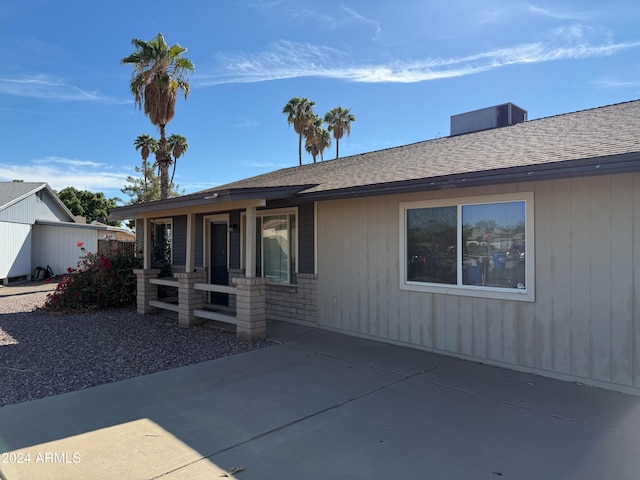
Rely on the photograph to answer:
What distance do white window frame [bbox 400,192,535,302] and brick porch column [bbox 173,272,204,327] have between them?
448cm

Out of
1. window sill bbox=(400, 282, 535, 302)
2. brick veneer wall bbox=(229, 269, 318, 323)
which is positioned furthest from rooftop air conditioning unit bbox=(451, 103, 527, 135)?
brick veneer wall bbox=(229, 269, 318, 323)

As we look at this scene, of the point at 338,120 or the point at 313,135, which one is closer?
the point at 313,135

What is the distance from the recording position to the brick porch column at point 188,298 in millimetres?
8555

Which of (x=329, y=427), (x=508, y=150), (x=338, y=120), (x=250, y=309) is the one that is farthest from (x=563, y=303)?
(x=338, y=120)

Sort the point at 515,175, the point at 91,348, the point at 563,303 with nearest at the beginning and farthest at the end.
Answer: the point at 515,175 → the point at 563,303 → the point at 91,348

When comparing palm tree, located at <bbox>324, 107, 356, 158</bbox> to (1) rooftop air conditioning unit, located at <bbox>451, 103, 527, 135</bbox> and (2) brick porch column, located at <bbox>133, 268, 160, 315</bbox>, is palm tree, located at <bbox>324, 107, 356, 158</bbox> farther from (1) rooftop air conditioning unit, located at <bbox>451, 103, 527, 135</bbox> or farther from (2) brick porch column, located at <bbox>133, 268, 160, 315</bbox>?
(2) brick porch column, located at <bbox>133, 268, 160, 315</bbox>

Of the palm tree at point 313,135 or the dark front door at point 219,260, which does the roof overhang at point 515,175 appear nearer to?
the dark front door at point 219,260

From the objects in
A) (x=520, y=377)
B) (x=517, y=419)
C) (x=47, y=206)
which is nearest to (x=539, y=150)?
(x=520, y=377)

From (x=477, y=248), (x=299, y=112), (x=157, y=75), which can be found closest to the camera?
(x=477, y=248)

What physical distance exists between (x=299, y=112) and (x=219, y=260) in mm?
22424

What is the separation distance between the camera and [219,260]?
1105cm

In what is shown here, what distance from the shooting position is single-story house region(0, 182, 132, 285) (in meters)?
19.3

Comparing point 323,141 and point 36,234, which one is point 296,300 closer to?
point 36,234

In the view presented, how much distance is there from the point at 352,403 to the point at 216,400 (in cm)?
151
